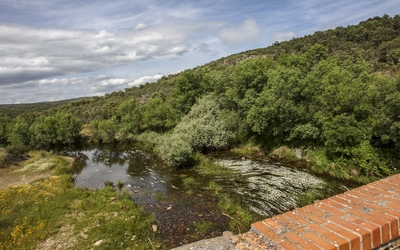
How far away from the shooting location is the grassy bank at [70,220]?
12422 millimetres

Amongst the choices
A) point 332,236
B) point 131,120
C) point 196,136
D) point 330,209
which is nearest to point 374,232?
point 332,236

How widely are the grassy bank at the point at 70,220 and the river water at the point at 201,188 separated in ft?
3.97

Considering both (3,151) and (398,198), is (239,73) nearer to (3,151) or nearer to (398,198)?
(398,198)

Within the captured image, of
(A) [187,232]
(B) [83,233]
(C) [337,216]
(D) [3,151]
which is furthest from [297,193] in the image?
(D) [3,151]

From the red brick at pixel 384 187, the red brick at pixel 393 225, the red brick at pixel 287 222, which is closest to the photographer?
the red brick at pixel 393 225

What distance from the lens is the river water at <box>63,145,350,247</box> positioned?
46.1 feet

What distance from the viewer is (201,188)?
1911 centimetres

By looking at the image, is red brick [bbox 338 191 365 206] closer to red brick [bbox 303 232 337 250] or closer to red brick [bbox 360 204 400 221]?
red brick [bbox 360 204 400 221]

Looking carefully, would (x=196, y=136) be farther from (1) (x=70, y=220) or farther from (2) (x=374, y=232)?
(2) (x=374, y=232)

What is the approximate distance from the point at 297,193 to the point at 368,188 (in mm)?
13858

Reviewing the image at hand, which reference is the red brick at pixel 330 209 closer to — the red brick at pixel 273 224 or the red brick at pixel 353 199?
the red brick at pixel 353 199

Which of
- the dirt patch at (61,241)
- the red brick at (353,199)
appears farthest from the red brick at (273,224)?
the dirt patch at (61,241)

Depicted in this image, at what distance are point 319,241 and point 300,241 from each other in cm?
21

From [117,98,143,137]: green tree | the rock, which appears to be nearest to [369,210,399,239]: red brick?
the rock
